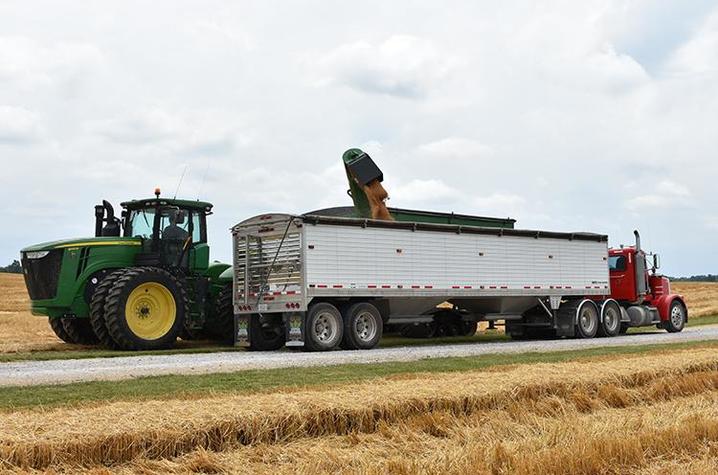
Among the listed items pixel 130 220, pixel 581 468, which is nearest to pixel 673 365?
pixel 581 468

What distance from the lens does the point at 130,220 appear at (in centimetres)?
2183

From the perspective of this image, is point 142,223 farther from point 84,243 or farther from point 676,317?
point 676,317

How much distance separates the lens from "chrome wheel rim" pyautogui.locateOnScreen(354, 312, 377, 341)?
2092 cm

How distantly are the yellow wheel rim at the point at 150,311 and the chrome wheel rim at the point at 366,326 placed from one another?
405 centimetres

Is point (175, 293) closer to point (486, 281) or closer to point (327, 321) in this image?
point (327, 321)

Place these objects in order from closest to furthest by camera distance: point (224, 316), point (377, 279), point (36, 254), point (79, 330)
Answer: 1. point (36, 254)
2. point (377, 279)
3. point (79, 330)
4. point (224, 316)

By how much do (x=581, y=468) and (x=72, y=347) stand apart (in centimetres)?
1581

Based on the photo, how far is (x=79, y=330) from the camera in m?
21.6

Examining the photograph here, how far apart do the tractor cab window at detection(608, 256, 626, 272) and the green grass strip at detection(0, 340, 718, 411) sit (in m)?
13.8

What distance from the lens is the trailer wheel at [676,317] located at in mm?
29641

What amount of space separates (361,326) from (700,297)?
1303 inches

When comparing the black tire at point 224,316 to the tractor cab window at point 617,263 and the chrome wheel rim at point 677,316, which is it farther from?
the chrome wheel rim at point 677,316

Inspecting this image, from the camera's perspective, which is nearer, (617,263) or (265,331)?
(265,331)

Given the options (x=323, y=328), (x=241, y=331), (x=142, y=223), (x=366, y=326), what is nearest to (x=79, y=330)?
(x=142, y=223)
